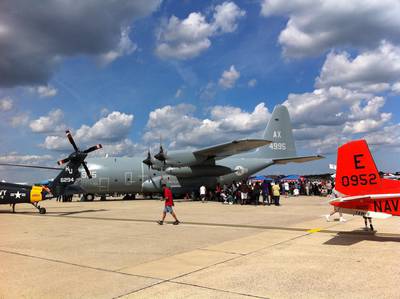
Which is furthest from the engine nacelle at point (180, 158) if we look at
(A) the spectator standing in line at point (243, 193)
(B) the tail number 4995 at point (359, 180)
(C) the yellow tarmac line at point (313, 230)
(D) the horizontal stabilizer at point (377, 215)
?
(D) the horizontal stabilizer at point (377, 215)

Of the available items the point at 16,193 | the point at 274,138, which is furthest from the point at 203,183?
the point at 16,193

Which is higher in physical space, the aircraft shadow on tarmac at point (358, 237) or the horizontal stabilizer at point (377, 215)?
the horizontal stabilizer at point (377, 215)

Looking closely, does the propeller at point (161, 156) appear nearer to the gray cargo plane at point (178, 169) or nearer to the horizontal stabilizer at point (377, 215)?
the gray cargo plane at point (178, 169)

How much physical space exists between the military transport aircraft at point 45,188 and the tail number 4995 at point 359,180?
41.5 ft

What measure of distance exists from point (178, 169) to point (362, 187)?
2036cm

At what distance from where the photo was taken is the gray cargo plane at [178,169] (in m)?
27.8

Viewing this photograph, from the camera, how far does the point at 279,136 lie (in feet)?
109

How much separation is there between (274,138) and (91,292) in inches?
1161

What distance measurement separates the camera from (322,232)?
34.6 ft

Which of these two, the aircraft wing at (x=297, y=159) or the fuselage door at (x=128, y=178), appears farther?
the aircraft wing at (x=297, y=159)

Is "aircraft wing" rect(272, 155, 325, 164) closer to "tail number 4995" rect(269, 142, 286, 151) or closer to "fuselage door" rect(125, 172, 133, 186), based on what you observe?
"tail number 4995" rect(269, 142, 286, 151)

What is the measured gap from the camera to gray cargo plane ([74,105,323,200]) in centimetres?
2784

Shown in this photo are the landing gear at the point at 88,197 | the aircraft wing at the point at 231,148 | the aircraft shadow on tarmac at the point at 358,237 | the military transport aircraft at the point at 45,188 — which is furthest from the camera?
the landing gear at the point at 88,197

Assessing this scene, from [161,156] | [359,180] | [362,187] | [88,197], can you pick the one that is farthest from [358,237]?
[88,197]
